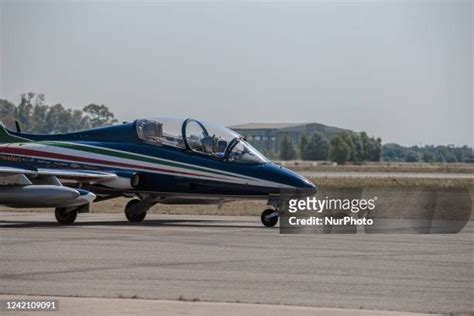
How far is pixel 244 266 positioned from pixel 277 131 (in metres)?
157

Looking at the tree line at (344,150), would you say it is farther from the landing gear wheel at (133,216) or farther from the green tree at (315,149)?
the landing gear wheel at (133,216)

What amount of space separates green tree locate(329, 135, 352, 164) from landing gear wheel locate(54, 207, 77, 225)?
117 meters

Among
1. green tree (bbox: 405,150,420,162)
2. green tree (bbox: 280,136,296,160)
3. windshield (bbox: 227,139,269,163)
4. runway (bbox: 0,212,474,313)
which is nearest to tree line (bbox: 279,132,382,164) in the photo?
green tree (bbox: 280,136,296,160)

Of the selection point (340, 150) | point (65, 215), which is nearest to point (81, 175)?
point (65, 215)

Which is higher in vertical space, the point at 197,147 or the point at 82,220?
the point at 197,147

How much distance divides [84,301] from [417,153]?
179 m

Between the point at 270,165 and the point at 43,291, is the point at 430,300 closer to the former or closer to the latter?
the point at 43,291

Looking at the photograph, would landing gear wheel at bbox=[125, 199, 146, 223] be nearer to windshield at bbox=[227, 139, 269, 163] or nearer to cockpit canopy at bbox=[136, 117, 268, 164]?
cockpit canopy at bbox=[136, 117, 268, 164]

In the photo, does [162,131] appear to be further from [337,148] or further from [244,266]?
[337,148]

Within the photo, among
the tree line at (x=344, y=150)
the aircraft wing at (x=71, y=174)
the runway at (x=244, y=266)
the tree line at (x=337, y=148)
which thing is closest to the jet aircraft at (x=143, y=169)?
the aircraft wing at (x=71, y=174)

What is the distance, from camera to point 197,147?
79.7 feet

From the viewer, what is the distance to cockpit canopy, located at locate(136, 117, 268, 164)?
78.6ft

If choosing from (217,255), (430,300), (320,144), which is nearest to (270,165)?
(217,255)

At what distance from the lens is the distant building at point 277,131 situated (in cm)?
16227
